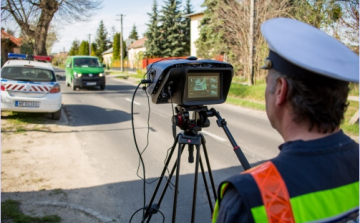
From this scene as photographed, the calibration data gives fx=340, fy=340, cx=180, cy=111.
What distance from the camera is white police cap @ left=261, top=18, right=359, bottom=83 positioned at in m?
1.03

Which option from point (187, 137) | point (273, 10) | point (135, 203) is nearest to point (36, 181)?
point (135, 203)

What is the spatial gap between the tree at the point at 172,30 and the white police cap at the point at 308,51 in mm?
43927

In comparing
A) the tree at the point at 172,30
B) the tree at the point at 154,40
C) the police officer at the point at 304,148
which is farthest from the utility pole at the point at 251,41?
the tree at the point at 154,40

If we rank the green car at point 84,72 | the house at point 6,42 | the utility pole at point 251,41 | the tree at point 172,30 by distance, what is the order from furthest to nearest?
the tree at point 172,30 < the house at point 6,42 < the green car at point 84,72 < the utility pole at point 251,41

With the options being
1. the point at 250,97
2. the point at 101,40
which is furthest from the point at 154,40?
the point at 101,40

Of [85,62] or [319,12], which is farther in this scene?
[85,62]

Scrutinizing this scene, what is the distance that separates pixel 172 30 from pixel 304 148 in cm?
4556

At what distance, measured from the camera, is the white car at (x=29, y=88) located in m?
8.86

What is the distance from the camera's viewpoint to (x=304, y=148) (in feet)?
3.62

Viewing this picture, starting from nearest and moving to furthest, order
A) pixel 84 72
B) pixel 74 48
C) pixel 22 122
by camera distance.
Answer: pixel 22 122
pixel 84 72
pixel 74 48

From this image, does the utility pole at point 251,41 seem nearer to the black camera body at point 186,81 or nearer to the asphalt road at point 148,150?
the asphalt road at point 148,150

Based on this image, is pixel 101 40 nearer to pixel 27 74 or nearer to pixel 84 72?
pixel 84 72

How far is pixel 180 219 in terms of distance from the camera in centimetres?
388

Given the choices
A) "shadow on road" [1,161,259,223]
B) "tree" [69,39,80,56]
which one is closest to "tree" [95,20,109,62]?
"tree" [69,39,80,56]
